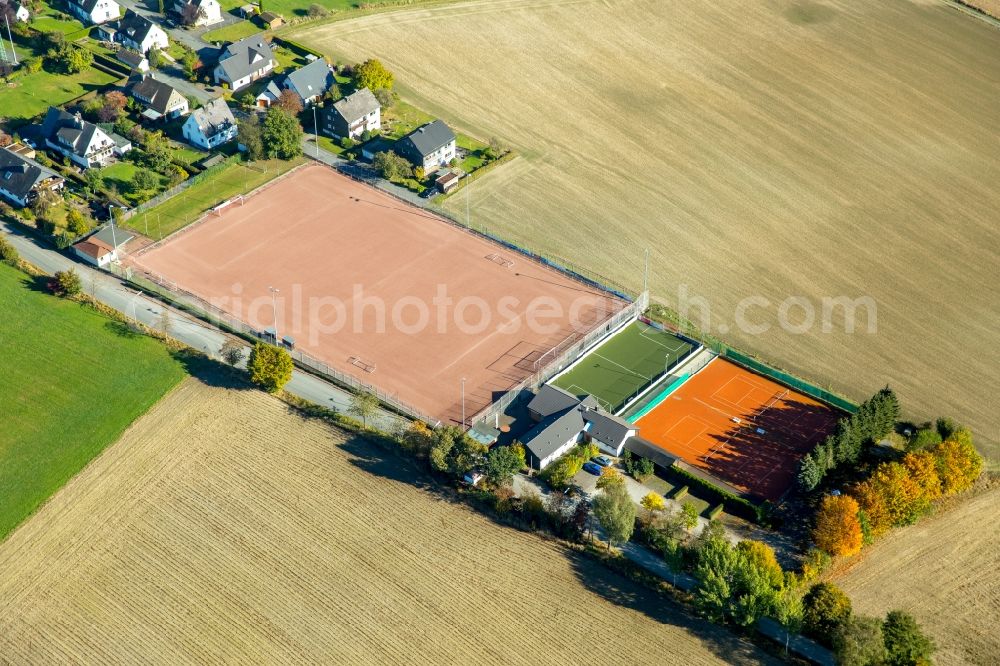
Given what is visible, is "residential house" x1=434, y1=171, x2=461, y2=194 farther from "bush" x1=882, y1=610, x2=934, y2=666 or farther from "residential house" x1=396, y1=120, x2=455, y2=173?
"bush" x1=882, y1=610, x2=934, y2=666

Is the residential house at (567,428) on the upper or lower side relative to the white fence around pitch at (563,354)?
upper

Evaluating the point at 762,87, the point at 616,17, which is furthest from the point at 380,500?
the point at 616,17

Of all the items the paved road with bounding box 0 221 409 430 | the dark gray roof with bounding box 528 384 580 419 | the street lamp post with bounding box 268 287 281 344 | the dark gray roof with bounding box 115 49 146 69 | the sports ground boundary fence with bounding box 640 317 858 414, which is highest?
the dark gray roof with bounding box 115 49 146 69

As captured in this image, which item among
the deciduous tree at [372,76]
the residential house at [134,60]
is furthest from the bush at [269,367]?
the residential house at [134,60]

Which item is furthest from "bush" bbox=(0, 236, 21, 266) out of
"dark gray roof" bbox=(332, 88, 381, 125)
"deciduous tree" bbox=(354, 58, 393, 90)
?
"deciduous tree" bbox=(354, 58, 393, 90)

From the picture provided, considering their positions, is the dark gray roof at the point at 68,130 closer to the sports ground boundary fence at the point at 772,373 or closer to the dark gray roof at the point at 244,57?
the dark gray roof at the point at 244,57

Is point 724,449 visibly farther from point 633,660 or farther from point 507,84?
point 507,84
